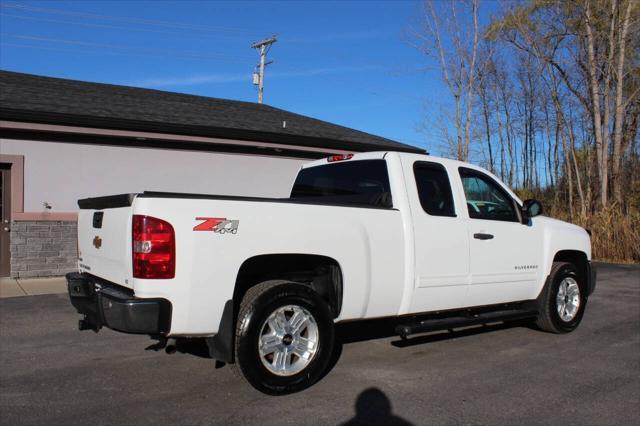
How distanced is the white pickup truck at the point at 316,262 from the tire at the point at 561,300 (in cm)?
3

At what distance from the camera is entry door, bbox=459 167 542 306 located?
18.8 feet

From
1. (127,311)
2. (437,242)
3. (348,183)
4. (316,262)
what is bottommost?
(127,311)

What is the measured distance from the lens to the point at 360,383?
4.72m

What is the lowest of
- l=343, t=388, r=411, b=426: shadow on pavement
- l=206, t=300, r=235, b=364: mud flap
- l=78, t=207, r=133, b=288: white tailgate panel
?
l=343, t=388, r=411, b=426: shadow on pavement

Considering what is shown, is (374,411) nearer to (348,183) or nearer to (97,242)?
(348,183)

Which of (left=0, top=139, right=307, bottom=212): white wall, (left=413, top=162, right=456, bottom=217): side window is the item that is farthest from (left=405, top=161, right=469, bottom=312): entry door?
(left=0, top=139, right=307, bottom=212): white wall

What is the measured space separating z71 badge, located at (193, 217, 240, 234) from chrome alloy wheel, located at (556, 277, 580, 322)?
4342 mm

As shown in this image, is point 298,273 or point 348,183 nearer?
point 298,273

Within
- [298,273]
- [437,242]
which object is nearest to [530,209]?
[437,242]

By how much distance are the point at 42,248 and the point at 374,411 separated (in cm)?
855

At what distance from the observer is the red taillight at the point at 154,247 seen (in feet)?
12.8

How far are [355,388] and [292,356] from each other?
59 centimetres

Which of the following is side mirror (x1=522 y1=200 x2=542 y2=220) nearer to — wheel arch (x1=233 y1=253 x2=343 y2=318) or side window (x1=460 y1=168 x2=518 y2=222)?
side window (x1=460 y1=168 x2=518 y2=222)

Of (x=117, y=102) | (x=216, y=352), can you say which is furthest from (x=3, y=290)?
(x=216, y=352)
